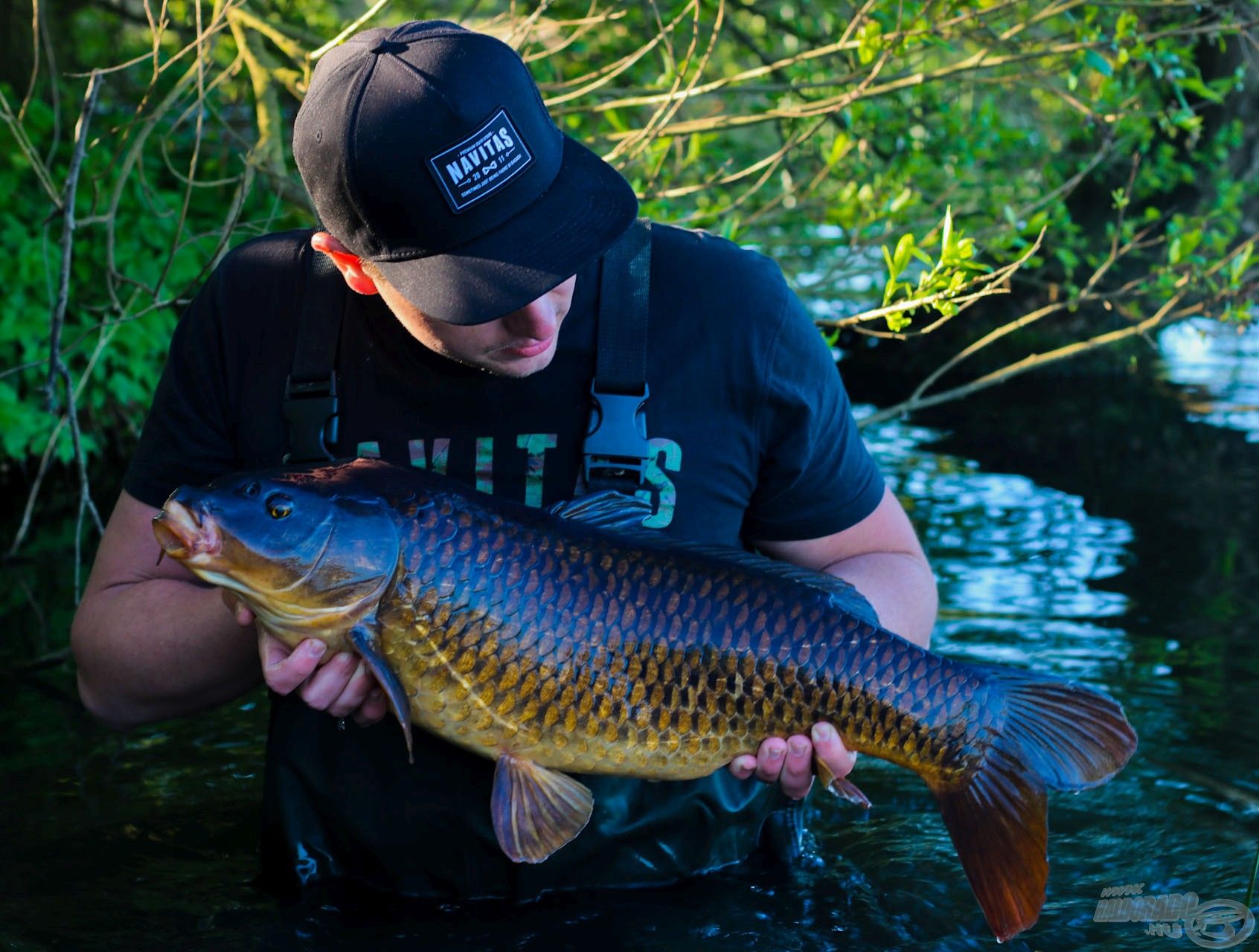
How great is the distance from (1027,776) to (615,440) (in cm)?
96

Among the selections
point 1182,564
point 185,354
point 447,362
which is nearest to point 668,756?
point 447,362

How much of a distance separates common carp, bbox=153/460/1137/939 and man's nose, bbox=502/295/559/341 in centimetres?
31

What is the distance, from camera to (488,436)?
107 inches

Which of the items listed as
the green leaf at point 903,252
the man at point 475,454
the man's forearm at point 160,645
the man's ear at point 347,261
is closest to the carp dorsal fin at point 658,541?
the man at point 475,454

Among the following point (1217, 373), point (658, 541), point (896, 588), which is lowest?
point (1217, 373)

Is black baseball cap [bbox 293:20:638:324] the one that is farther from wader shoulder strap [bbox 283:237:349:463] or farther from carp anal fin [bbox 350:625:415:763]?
carp anal fin [bbox 350:625:415:763]

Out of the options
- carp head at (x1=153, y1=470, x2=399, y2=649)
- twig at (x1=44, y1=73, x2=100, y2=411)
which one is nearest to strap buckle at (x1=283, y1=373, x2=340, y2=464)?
carp head at (x1=153, y1=470, x2=399, y2=649)

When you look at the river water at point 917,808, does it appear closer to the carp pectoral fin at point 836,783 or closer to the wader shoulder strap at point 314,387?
the carp pectoral fin at point 836,783

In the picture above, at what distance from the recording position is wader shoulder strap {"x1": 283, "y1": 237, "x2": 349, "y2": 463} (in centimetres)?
265

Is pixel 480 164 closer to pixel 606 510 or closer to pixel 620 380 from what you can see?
pixel 620 380

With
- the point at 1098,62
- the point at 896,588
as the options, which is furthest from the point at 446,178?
the point at 1098,62

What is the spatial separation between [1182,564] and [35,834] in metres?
4.69

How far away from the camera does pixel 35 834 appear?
3.76 m

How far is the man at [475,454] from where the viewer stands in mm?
2484
